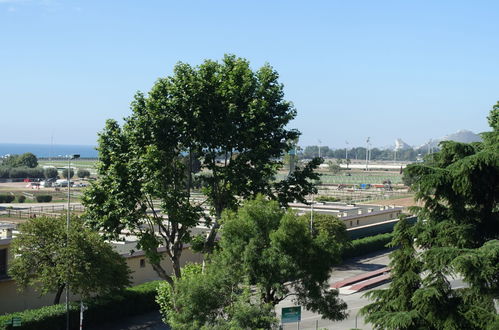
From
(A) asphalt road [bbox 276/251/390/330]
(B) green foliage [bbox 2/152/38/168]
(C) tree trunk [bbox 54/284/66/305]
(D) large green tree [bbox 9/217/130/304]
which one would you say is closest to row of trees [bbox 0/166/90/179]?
(B) green foliage [bbox 2/152/38/168]

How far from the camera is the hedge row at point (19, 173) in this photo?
16525 centimetres

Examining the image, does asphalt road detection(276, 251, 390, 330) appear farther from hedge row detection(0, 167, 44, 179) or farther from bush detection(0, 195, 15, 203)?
hedge row detection(0, 167, 44, 179)

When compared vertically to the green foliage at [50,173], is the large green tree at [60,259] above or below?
below

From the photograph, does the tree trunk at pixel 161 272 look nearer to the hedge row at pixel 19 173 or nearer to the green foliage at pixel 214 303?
the green foliage at pixel 214 303

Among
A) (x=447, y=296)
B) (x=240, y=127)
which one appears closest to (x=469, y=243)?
Answer: (x=447, y=296)

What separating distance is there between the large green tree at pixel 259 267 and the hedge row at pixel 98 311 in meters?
11.0

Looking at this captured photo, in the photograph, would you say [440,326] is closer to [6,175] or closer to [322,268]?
[322,268]

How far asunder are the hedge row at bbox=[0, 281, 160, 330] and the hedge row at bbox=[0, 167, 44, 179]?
137 metres

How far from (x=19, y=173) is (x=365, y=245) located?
420ft

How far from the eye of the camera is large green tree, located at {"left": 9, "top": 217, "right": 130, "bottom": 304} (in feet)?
103

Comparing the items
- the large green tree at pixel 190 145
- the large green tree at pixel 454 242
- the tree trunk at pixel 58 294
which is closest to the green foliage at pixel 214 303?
the large green tree at pixel 454 242

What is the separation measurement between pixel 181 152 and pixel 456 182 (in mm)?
15874

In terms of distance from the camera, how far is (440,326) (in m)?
17.5

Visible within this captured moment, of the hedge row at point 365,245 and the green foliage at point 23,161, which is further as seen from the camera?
the green foliage at point 23,161
